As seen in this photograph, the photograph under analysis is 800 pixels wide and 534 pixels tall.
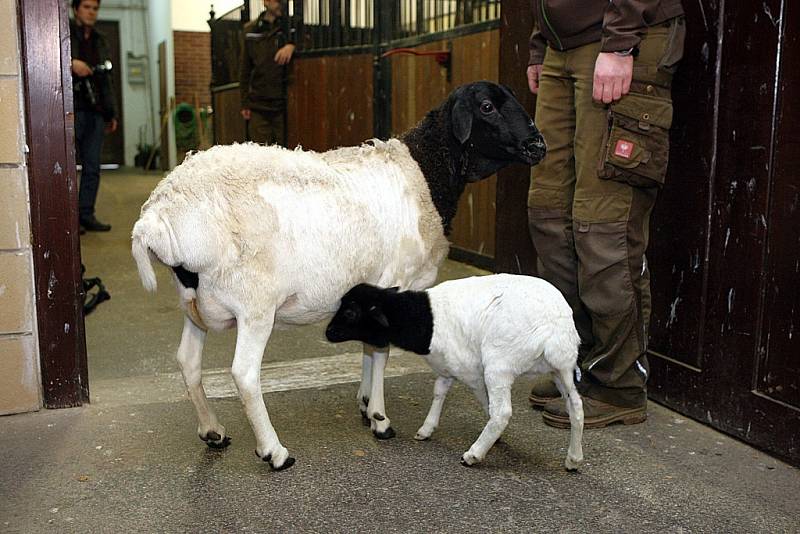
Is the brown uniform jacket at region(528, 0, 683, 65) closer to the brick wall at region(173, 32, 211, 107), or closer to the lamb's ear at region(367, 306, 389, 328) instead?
the lamb's ear at region(367, 306, 389, 328)

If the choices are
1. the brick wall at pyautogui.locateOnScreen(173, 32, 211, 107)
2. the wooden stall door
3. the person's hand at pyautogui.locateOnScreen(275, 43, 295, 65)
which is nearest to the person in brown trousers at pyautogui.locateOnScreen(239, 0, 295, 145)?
the person's hand at pyautogui.locateOnScreen(275, 43, 295, 65)

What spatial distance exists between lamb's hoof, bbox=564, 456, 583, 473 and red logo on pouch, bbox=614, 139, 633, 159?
103 cm

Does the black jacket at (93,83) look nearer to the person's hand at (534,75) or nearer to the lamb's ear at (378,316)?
the person's hand at (534,75)

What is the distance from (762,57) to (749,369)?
3.47ft

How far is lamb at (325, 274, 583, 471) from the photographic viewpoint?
249cm

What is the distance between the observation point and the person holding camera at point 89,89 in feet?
22.9

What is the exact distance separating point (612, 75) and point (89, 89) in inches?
216

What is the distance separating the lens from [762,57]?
273 centimetres

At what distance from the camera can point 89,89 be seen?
6996 millimetres

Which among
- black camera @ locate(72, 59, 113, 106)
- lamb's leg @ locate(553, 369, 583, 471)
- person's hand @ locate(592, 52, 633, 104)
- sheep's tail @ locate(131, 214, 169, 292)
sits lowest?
lamb's leg @ locate(553, 369, 583, 471)

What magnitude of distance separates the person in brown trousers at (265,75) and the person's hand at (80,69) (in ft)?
4.38

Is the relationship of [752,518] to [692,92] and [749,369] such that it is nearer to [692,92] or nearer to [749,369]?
[749,369]

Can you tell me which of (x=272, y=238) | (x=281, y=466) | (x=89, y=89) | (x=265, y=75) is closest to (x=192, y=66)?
(x=265, y=75)

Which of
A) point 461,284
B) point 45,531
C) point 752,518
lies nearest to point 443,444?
point 461,284
